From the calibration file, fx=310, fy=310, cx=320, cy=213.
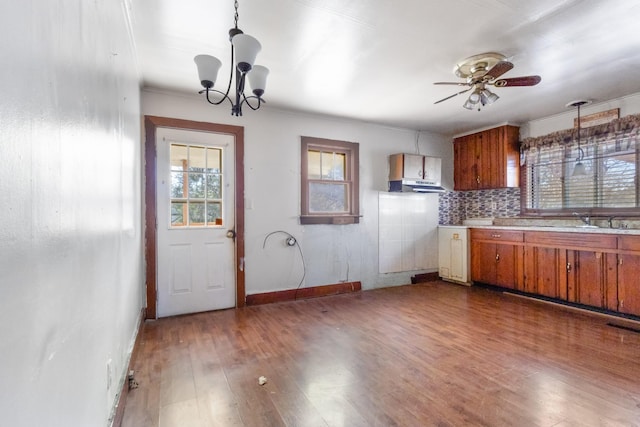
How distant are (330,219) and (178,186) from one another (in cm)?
195

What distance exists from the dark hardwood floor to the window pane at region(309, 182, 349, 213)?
4.77 feet

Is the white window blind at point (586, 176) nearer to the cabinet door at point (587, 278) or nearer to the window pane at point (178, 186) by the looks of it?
the cabinet door at point (587, 278)

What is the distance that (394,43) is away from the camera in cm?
247

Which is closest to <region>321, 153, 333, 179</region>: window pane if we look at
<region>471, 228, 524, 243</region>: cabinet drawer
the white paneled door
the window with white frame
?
the white paneled door

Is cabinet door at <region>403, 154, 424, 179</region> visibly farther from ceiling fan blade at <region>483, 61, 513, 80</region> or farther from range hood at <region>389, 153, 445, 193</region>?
ceiling fan blade at <region>483, 61, 513, 80</region>

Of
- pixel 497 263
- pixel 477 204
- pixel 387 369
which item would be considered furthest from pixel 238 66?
pixel 477 204

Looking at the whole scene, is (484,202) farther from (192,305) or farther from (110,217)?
(110,217)

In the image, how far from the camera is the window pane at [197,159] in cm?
354

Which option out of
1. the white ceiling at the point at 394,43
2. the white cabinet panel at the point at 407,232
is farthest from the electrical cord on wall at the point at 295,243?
the white ceiling at the point at 394,43

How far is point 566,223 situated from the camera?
4137mm

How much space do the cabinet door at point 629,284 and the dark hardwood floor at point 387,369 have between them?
0.18 m

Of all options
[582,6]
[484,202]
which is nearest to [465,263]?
[484,202]

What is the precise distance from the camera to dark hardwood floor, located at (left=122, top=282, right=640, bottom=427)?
1.72 m

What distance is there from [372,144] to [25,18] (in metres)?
4.36
